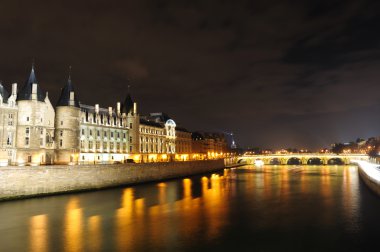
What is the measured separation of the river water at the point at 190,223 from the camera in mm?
23891

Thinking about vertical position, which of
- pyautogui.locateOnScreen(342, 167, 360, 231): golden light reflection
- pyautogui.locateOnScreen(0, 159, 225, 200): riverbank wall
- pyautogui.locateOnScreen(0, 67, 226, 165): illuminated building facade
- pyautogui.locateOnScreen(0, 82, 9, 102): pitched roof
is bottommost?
pyautogui.locateOnScreen(342, 167, 360, 231): golden light reflection

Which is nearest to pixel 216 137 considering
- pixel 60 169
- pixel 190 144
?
pixel 190 144

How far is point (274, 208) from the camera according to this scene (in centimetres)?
3816

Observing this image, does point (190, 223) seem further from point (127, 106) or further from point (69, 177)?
point (127, 106)

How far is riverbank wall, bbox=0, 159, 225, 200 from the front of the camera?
39312 millimetres

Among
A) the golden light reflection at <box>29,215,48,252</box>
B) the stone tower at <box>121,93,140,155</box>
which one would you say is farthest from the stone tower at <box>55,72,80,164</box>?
the golden light reflection at <box>29,215,48,252</box>

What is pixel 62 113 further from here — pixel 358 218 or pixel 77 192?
pixel 358 218

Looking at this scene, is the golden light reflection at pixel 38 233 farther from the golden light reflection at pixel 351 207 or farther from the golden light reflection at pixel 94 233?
the golden light reflection at pixel 351 207

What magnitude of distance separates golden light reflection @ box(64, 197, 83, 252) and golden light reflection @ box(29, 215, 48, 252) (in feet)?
4.81

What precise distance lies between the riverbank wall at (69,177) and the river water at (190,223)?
1769 mm

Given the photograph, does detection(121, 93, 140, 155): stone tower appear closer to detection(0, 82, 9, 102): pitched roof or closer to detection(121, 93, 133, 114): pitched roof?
detection(121, 93, 133, 114): pitched roof

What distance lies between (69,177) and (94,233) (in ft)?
70.9

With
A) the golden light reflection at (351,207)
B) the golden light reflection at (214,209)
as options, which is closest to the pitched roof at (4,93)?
the golden light reflection at (214,209)

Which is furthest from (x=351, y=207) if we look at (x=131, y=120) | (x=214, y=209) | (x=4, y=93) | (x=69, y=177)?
(x=131, y=120)
